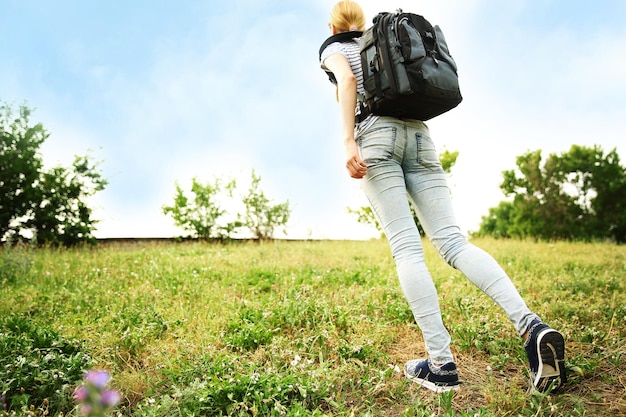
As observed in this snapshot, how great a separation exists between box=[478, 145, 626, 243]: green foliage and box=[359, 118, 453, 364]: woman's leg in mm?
27723

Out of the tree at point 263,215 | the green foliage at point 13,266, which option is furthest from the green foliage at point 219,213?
the green foliage at point 13,266

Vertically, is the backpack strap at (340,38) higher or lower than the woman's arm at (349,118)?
higher

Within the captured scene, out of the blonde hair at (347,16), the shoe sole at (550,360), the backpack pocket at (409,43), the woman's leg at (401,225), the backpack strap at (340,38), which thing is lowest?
the shoe sole at (550,360)

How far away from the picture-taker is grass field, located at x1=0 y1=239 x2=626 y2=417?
115 inches

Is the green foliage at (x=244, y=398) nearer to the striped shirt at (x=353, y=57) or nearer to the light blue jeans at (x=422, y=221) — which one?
the light blue jeans at (x=422, y=221)

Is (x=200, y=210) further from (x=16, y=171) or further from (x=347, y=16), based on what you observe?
(x=347, y=16)

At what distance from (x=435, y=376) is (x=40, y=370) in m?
2.60

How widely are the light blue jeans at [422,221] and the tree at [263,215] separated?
14.6 m

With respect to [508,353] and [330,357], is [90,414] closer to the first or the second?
[330,357]

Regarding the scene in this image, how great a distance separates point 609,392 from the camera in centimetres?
308

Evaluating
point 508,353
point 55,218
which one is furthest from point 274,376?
point 55,218

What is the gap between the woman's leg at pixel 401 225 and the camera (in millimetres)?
2877

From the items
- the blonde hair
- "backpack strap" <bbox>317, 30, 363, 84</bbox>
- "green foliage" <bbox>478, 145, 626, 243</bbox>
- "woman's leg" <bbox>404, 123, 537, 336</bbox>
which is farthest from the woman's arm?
"green foliage" <bbox>478, 145, 626, 243</bbox>

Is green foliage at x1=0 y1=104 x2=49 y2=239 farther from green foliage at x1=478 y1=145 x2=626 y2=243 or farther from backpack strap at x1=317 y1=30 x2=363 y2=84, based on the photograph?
green foliage at x1=478 y1=145 x2=626 y2=243
